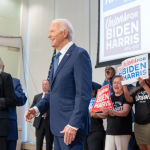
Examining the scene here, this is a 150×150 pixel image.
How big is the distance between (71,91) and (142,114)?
157cm

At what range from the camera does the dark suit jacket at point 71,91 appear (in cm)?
158

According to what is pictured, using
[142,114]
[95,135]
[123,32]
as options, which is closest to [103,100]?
[142,114]

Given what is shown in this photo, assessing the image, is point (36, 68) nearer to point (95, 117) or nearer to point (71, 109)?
point (95, 117)

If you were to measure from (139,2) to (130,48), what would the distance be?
2.18ft

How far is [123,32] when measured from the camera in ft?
12.9

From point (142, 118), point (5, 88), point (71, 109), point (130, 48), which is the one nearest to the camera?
point (71, 109)

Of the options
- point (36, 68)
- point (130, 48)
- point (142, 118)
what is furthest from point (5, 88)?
point (36, 68)

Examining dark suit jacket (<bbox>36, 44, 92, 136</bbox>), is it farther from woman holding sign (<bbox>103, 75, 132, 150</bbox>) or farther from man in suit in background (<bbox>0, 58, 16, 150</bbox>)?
woman holding sign (<bbox>103, 75, 132, 150</bbox>)

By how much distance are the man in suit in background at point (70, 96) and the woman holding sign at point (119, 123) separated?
5.06ft

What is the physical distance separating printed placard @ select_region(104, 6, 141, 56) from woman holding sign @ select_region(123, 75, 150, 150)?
83 centimetres

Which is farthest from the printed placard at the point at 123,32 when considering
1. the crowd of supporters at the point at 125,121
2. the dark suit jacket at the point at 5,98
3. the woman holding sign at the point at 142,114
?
the dark suit jacket at the point at 5,98

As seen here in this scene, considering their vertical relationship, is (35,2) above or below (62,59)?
above

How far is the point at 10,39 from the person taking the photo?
678 cm

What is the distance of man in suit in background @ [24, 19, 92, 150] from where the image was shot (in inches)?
61.2
